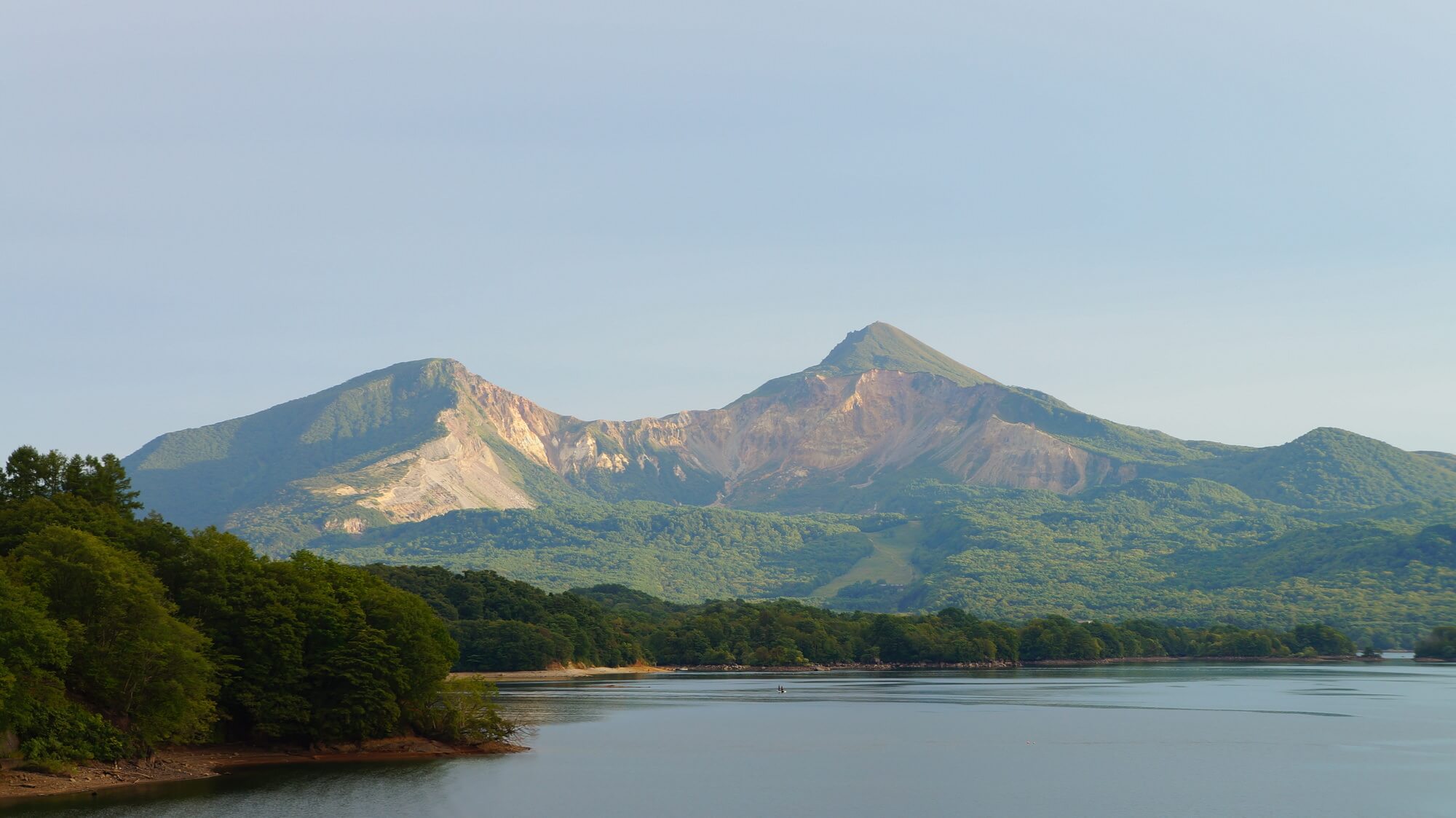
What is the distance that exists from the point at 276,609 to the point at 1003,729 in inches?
2320

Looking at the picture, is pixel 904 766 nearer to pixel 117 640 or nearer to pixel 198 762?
pixel 198 762

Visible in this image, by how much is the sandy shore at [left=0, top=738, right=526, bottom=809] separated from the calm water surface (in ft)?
5.41

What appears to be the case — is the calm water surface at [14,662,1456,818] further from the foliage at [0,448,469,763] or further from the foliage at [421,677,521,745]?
the foliage at [0,448,469,763]

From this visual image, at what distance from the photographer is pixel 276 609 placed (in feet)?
259

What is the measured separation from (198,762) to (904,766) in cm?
4092

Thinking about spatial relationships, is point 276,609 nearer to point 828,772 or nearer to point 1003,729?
point 828,772

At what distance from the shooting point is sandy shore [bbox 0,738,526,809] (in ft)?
207

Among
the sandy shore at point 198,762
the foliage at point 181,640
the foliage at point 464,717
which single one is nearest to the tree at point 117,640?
the foliage at point 181,640

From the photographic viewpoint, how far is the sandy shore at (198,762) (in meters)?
63.2

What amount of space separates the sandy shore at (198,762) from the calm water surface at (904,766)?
5.41 feet

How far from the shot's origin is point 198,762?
74.8m

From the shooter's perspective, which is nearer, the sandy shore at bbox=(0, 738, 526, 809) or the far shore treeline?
the sandy shore at bbox=(0, 738, 526, 809)

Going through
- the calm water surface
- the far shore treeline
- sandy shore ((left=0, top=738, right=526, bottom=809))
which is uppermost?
the far shore treeline

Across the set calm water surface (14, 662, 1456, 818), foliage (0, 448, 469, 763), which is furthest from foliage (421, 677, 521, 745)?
calm water surface (14, 662, 1456, 818)
